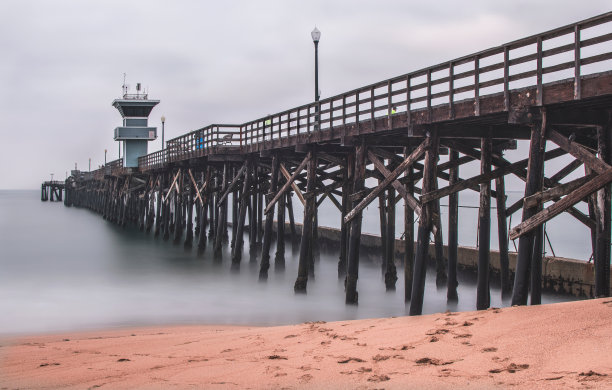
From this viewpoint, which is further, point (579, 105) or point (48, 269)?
point (48, 269)

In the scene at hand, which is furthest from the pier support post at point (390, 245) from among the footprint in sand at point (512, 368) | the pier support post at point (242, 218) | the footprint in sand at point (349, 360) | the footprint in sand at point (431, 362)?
the footprint in sand at point (512, 368)

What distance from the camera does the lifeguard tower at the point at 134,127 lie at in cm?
4744

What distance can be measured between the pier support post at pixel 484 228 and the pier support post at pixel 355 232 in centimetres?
297

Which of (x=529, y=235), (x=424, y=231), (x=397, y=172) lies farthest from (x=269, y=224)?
(x=529, y=235)

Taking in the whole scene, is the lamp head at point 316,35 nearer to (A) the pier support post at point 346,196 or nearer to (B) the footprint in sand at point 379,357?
(A) the pier support post at point 346,196

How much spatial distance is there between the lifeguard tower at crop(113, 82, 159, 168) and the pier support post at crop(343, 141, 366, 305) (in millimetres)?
36209

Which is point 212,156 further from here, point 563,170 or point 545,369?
point 545,369

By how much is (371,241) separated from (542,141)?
15749 millimetres

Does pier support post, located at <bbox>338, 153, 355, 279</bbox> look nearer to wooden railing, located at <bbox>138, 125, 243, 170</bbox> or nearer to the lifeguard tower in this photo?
wooden railing, located at <bbox>138, 125, 243, 170</bbox>

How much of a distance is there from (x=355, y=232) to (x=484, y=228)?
3.40m

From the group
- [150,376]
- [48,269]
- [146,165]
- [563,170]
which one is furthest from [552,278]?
[146,165]

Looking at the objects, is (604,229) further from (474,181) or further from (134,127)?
(134,127)

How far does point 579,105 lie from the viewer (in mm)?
8141

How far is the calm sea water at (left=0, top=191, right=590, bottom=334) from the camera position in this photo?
13688 mm
